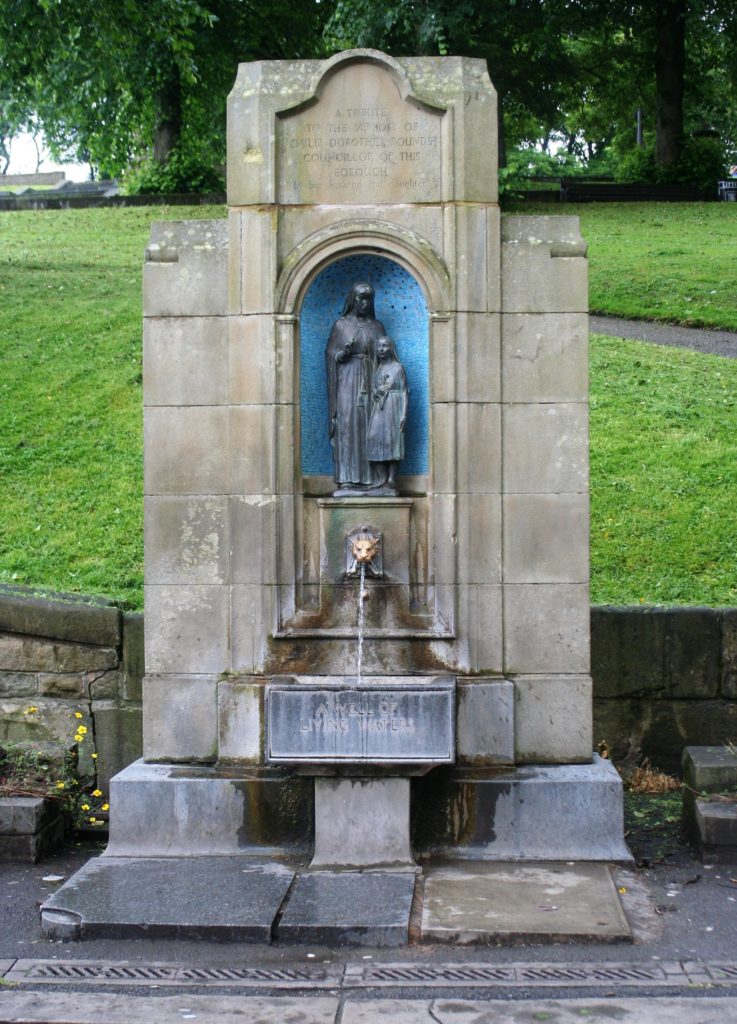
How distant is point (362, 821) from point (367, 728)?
571 millimetres

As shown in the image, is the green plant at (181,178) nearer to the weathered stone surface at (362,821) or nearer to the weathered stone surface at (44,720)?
the weathered stone surface at (44,720)

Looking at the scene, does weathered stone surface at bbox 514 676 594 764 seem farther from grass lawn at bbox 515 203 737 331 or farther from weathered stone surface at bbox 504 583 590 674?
grass lawn at bbox 515 203 737 331

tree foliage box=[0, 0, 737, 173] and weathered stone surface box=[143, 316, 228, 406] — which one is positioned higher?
tree foliage box=[0, 0, 737, 173]

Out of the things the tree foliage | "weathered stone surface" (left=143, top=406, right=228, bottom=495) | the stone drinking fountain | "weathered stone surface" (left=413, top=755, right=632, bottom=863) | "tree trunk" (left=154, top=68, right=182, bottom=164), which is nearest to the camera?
"weathered stone surface" (left=413, top=755, right=632, bottom=863)

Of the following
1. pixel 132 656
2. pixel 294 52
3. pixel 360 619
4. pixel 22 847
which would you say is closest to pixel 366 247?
pixel 360 619

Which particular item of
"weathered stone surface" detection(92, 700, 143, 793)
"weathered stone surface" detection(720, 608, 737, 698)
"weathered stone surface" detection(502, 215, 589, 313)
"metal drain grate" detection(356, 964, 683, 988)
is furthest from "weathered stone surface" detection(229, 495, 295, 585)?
"weathered stone surface" detection(720, 608, 737, 698)

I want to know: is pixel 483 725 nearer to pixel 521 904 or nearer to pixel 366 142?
pixel 521 904

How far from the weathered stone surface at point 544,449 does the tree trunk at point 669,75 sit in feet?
89.6

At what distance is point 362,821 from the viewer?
7723 mm

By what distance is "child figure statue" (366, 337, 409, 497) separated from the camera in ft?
27.1

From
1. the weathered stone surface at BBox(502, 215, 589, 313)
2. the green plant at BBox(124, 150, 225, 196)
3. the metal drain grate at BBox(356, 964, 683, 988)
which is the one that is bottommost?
the metal drain grate at BBox(356, 964, 683, 988)

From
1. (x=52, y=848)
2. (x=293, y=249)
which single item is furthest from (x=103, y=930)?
(x=293, y=249)

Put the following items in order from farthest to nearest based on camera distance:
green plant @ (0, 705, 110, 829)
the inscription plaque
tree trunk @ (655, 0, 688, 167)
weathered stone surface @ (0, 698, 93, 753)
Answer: tree trunk @ (655, 0, 688, 167)
weathered stone surface @ (0, 698, 93, 753)
green plant @ (0, 705, 110, 829)
the inscription plaque

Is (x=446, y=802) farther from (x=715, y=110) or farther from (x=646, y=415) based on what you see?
(x=715, y=110)
